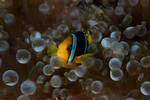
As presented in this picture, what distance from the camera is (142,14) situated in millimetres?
1258

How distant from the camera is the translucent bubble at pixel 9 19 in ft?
4.21

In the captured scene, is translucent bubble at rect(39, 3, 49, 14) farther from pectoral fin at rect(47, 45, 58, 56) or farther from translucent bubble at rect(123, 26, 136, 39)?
translucent bubble at rect(123, 26, 136, 39)

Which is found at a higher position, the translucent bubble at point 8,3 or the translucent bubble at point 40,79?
the translucent bubble at point 8,3

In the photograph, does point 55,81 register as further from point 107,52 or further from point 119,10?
point 119,10

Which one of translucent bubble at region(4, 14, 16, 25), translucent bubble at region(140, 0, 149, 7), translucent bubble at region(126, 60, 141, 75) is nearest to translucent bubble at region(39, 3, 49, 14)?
translucent bubble at region(4, 14, 16, 25)

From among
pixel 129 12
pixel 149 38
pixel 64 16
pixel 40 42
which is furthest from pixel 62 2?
pixel 149 38

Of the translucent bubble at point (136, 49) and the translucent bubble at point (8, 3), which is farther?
the translucent bubble at point (8, 3)

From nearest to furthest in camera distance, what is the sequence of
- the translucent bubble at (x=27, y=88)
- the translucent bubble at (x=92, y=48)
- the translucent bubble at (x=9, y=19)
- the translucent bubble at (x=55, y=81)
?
1. the translucent bubble at (x=27, y=88)
2. the translucent bubble at (x=55, y=81)
3. the translucent bubble at (x=92, y=48)
4. the translucent bubble at (x=9, y=19)

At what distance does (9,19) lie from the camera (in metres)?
1.30

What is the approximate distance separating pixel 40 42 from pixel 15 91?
0.36 metres

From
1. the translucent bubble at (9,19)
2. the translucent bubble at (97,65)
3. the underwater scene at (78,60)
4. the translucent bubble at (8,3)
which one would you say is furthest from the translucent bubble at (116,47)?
the translucent bubble at (8,3)

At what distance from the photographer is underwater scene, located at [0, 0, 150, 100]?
83cm

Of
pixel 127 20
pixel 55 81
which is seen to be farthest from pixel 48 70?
pixel 127 20

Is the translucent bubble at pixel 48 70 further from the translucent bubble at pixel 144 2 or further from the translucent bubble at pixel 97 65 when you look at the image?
the translucent bubble at pixel 144 2
